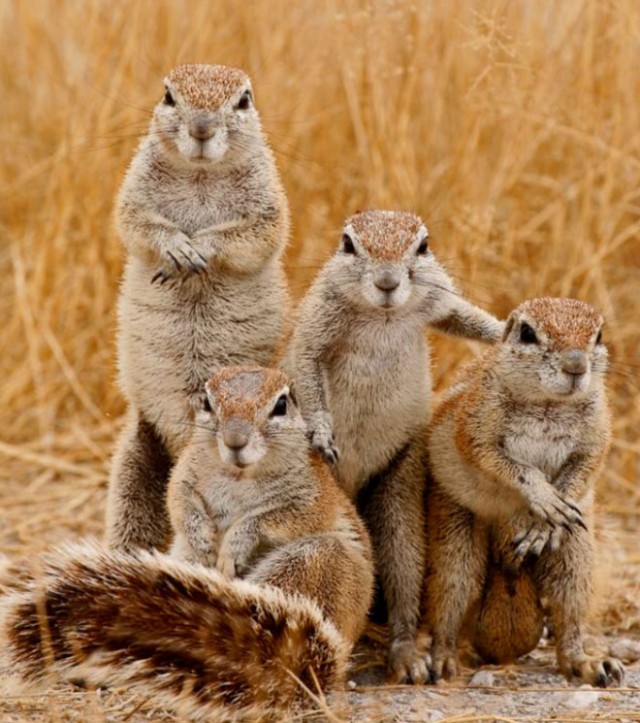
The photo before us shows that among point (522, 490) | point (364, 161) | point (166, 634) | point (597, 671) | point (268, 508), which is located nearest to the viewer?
point (166, 634)

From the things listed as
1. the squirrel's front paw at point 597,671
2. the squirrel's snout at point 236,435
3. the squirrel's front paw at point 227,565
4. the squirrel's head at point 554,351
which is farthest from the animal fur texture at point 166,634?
the squirrel's front paw at point 597,671

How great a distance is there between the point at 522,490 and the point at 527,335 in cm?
53

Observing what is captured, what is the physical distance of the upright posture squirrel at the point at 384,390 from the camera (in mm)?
5234

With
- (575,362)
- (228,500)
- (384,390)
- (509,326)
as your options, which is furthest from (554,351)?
(228,500)

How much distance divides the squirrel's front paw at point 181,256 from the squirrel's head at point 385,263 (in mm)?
507

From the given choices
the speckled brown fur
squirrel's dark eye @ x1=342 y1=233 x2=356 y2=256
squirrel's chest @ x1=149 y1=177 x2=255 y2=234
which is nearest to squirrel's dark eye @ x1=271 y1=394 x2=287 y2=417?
squirrel's dark eye @ x1=342 y1=233 x2=356 y2=256

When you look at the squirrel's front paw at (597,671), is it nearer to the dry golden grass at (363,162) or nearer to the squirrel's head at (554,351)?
the squirrel's head at (554,351)

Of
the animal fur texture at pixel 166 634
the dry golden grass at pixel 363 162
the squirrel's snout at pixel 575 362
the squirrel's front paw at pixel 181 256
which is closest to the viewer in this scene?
the animal fur texture at pixel 166 634

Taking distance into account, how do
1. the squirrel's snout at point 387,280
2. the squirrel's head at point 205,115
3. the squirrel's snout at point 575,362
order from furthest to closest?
1. the squirrel's head at point 205,115
2. the squirrel's snout at point 387,280
3. the squirrel's snout at point 575,362

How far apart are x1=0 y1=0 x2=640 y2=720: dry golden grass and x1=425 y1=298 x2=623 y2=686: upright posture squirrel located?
2.08m

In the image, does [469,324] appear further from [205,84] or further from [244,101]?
[205,84]

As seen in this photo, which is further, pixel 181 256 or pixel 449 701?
pixel 181 256

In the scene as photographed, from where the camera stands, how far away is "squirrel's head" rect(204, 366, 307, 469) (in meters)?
4.64

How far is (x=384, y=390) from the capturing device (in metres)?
5.28
